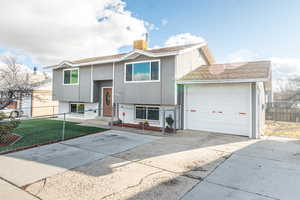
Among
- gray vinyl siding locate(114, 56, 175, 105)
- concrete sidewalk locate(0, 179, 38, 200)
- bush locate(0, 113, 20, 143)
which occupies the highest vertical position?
gray vinyl siding locate(114, 56, 175, 105)

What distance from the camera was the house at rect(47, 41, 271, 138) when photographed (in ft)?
26.7

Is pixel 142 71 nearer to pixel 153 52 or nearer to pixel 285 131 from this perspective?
pixel 153 52

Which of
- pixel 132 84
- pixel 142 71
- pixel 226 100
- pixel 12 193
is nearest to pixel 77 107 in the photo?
pixel 132 84

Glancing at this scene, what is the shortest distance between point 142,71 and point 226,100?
5.18m

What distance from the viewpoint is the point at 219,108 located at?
342 inches

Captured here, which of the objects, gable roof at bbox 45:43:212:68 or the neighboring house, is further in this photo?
the neighboring house

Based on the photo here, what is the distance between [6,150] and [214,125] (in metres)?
9.20

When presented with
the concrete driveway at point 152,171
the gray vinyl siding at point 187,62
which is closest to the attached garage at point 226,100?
the gray vinyl siding at point 187,62

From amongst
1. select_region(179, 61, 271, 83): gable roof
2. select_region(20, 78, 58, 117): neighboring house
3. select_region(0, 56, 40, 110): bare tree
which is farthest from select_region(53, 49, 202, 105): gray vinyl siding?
select_region(20, 78, 58, 117): neighboring house

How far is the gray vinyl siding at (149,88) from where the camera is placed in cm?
927

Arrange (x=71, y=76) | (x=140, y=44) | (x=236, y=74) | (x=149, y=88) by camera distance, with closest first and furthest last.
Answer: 1. (x=236, y=74)
2. (x=149, y=88)
3. (x=140, y=44)
4. (x=71, y=76)

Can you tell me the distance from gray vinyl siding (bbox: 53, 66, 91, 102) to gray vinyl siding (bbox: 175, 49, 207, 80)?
23.5ft

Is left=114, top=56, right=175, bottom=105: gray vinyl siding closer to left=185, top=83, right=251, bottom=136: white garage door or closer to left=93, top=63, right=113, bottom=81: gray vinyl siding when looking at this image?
left=93, top=63, right=113, bottom=81: gray vinyl siding

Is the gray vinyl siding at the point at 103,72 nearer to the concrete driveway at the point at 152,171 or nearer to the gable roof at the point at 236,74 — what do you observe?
the gable roof at the point at 236,74
